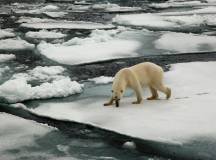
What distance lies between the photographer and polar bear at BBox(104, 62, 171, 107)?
20.0 ft

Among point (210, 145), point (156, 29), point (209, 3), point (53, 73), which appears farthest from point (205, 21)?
point (210, 145)

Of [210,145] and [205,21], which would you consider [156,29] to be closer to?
[205,21]

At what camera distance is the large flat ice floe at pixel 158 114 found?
210 inches

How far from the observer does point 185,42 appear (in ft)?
37.2

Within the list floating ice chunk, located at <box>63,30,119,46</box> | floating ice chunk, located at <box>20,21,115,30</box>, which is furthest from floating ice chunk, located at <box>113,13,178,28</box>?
floating ice chunk, located at <box>63,30,119,46</box>

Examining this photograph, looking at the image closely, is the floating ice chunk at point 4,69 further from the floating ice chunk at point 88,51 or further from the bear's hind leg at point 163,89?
the bear's hind leg at point 163,89

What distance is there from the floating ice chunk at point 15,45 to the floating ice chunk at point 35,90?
3782mm

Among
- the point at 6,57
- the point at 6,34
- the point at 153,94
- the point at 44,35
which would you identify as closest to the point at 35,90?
the point at 153,94

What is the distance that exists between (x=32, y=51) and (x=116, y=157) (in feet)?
20.3

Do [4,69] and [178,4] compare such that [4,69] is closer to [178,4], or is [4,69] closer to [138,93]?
[138,93]

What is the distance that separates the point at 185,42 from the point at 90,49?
7.62 feet

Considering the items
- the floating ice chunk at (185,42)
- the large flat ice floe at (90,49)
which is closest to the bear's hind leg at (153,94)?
the large flat ice floe at (90,49)

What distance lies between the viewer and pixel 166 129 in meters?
5.39

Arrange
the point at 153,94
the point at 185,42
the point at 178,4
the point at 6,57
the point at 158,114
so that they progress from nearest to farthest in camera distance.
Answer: the point at 158,114, the point at 153,94, the point at 6,57, the point at 185,42, the point at 178,4
